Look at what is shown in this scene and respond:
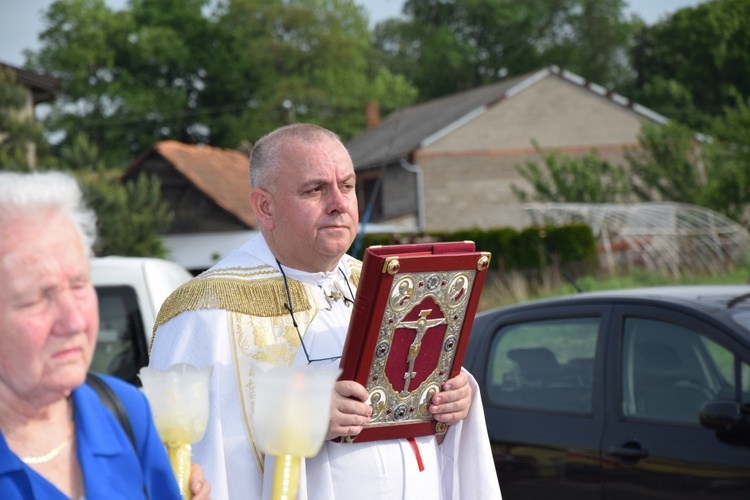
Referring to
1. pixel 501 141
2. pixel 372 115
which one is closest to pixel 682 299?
pixel 501 141

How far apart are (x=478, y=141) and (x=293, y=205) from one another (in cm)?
3757

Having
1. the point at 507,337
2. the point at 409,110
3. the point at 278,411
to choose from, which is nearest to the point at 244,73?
the point at 409,110

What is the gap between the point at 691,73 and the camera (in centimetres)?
5575

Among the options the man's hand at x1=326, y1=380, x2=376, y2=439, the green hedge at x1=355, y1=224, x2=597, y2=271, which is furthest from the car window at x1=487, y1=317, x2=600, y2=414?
the green hedge at x1=355, y1=224, x2=597, y2=271

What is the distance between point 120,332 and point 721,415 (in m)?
3.19

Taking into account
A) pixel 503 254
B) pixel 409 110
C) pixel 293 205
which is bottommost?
pixel 503 254

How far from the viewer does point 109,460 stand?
177 centimetres

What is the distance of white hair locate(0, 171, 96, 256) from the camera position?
1.66 m

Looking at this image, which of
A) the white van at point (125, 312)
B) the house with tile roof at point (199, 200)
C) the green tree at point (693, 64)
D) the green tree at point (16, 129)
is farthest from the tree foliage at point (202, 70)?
the white van at point (125, 312)

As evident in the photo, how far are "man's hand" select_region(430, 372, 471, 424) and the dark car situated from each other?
79.5 inches

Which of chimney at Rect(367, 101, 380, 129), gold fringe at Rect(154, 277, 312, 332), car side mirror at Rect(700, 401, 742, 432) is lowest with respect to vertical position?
car side mirror at Rect(700, 401, 742, 432)

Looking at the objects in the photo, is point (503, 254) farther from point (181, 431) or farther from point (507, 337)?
point (181, 431)

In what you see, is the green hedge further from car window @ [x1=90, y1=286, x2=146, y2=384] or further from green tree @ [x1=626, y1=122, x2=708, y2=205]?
car window @ [x1=90, y1=286, x2=146, y2=384]

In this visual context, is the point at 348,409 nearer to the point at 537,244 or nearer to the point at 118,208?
the point at 118,208
